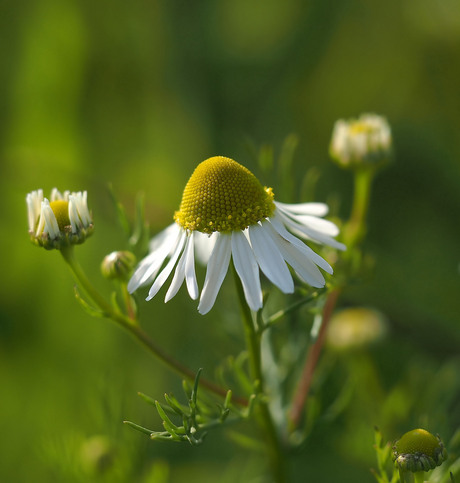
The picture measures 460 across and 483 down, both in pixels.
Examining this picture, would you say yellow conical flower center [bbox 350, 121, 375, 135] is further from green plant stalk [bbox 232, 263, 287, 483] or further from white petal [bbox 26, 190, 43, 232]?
white petal [bbox 26, 190, 43, 232]

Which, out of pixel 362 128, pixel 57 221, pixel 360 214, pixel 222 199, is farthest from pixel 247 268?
pixel 362 128

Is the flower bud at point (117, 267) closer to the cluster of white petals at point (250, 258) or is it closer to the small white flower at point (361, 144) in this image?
the cluster of white petals at point (250, 258)

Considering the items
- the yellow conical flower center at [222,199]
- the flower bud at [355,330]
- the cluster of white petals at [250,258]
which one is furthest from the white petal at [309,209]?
the flower bud at [355,330]

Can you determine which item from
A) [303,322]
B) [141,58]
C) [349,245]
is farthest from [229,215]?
[141,58]

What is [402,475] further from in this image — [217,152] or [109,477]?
[217,152]

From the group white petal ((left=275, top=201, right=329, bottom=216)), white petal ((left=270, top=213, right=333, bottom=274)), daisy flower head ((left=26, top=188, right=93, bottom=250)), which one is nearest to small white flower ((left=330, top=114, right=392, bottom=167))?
white petal ((left=275, top=201, right=329, bottom=216))
